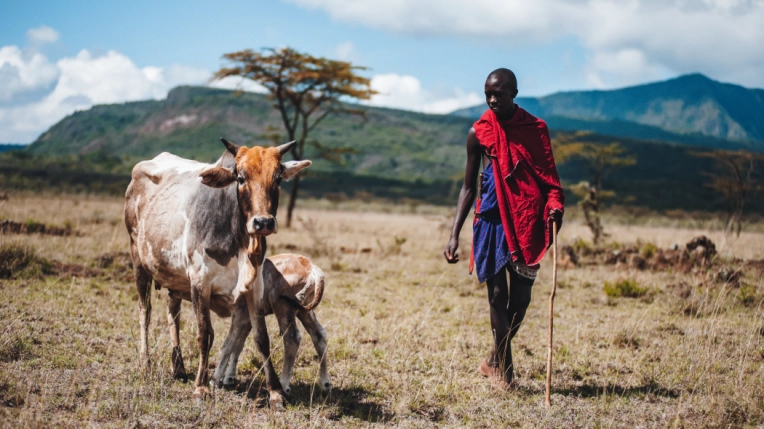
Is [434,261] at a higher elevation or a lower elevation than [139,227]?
lower

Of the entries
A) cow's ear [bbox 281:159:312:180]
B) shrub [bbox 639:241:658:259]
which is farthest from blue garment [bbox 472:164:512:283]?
shrub [bbox 639:241:658:259]

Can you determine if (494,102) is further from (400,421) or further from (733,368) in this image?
(733,368)

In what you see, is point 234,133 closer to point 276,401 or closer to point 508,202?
point 508,202

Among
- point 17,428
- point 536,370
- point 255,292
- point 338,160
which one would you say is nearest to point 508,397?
point 536,370

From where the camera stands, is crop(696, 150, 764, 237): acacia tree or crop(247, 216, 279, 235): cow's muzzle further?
crop(696, 150, 764, 237): acacia tree

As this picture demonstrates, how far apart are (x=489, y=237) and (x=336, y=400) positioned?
1662mm

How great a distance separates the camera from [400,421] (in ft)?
13.4

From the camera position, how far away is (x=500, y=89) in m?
4.36

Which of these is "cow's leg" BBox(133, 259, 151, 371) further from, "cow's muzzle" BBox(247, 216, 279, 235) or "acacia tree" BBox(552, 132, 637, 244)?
"acacia tree" BBox(552, 132, 637, 244)

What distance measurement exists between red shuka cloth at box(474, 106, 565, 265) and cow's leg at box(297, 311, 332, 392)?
1561 millimetres

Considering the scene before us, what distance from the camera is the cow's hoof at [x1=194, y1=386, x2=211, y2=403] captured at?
165 inches

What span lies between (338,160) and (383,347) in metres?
15.5

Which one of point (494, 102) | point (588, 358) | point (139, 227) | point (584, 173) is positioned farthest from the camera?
point (584, 173)

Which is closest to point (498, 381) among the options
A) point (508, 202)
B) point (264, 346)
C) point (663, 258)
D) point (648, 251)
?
point (508, 202)
